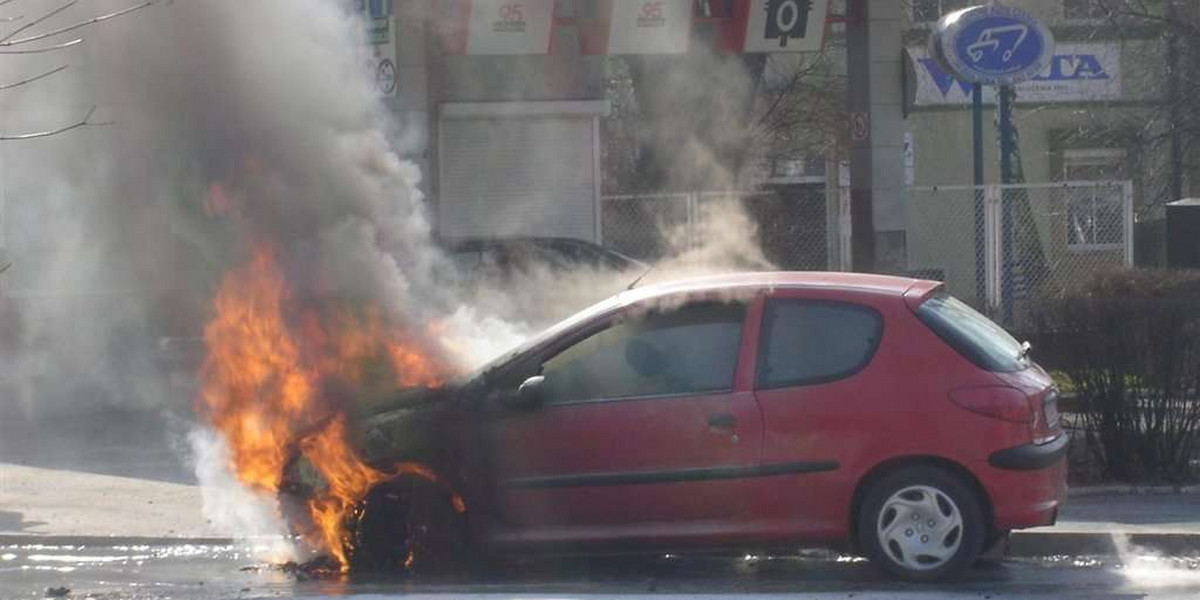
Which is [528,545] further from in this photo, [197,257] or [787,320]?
[197,257]

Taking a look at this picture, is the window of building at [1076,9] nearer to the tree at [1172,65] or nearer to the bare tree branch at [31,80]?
the tree at [1172,65]

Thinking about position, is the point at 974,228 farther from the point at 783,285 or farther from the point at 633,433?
the point at 633,433

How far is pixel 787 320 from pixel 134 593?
3.33 meters

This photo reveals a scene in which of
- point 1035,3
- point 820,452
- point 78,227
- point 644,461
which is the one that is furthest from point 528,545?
point 1035,3

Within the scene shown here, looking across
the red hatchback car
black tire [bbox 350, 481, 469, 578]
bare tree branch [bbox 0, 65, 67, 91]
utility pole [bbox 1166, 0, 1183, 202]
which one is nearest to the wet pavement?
black tire [bbox 350, 481, 469, 578]

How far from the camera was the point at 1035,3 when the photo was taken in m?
28.7

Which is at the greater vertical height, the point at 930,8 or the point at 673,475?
the point at 930,8

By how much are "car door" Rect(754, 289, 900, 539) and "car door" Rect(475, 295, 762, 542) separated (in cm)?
10

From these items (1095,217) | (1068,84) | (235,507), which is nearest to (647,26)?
(1095,217)

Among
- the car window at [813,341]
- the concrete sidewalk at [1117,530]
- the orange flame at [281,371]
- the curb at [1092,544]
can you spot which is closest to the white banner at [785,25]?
the concrete sidewalk at [1117,530]

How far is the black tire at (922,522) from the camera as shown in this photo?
23.1 feet

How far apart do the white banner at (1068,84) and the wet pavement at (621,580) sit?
71.5ft

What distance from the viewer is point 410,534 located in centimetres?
752

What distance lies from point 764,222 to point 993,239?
2.61 m
